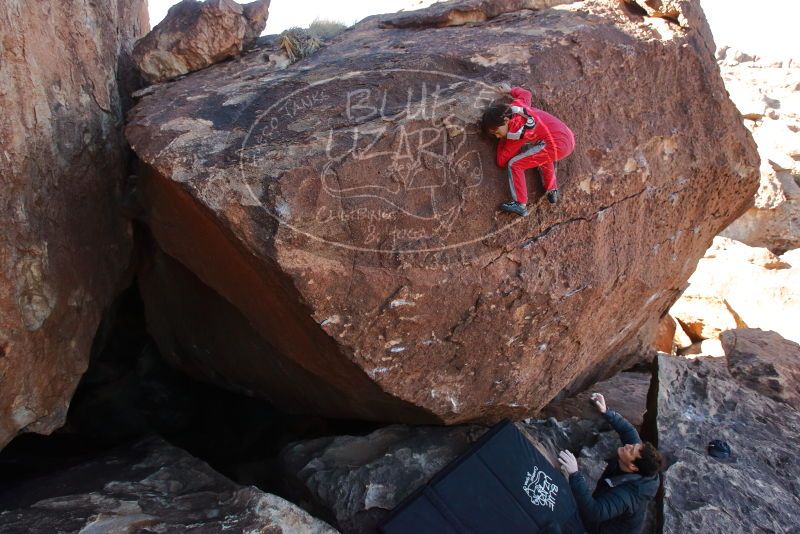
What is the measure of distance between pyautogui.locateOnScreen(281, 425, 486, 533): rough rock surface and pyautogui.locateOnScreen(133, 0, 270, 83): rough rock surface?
1.97m

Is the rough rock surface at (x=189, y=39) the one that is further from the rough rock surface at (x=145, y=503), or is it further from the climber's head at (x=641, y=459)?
the climber's head at (x=641, y=459)

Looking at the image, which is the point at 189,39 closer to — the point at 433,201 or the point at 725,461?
the point at 433,201

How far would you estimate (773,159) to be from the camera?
7.97 metres

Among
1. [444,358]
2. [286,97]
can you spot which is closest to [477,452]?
[444,358]

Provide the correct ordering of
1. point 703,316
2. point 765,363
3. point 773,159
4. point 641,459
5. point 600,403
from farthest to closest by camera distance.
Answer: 1. point 773,159
2. point 703,316
3. point 765,363
4. point 600,403
5. point 641,459

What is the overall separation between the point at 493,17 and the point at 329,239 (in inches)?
69.5

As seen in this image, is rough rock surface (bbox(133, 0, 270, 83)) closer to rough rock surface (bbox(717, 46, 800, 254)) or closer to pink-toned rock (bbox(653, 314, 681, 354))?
pink-toned rock (bbox(653, 314, 681, 354))

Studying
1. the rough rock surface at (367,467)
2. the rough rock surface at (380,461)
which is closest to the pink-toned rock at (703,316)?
the rough rock surface at (380,461)

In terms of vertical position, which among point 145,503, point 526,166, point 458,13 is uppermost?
point 458,13

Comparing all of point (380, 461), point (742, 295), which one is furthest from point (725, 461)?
point (742, 295)

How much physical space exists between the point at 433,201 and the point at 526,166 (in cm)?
40

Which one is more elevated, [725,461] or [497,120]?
[497,120]

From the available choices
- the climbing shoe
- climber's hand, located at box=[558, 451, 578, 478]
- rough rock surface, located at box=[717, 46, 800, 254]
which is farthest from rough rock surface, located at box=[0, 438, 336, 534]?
rough rock surface, located at box=[717, 46, 800, 254]

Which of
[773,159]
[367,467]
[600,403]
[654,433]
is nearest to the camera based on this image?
[367,467]
